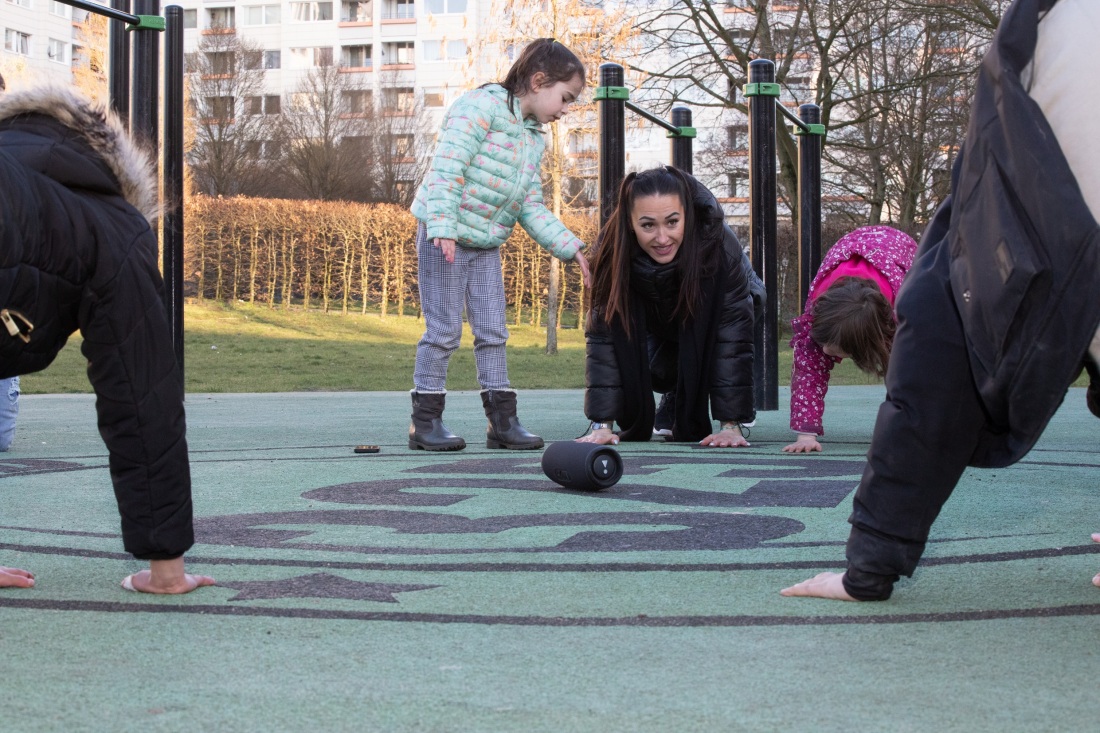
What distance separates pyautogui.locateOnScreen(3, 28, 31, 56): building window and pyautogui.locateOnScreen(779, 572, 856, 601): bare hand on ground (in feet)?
151

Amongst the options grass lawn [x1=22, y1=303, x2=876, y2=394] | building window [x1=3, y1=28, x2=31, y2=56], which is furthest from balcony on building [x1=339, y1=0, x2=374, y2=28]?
grass lawn [x1=22, y1=303, x2=876, y2=394]

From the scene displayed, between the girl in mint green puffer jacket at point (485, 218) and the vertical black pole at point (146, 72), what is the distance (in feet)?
6.78

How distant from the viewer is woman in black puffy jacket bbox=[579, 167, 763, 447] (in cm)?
513

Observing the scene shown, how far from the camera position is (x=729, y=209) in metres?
39.3

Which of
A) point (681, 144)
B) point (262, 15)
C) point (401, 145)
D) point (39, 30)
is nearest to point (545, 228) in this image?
point (681, 144)

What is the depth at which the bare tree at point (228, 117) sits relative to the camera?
118ft

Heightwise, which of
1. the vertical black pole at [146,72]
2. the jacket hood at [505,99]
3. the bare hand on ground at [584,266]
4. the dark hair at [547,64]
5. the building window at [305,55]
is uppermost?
the building window at [305,55]

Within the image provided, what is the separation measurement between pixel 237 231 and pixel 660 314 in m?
20.7

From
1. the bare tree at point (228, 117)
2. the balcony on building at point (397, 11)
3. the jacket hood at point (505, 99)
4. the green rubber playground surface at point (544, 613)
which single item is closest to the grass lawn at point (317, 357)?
the jacket hood at point (505, 99)

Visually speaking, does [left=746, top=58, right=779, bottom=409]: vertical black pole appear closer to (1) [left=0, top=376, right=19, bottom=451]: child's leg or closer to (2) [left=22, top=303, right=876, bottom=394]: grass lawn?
(1) [left=0, top=376, right=19, bottom=451]: child's leg

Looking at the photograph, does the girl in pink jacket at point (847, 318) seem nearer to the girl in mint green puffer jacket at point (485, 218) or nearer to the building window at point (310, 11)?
the girl in mint green puffer jacket at point (485, 218)

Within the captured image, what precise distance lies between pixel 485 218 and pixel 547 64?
699 mm

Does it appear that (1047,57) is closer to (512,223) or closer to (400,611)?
(400,611)

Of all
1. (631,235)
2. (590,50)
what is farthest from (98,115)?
(590,50)
